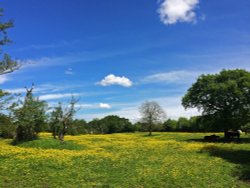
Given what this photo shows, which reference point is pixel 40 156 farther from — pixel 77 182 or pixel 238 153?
pixel 238 153

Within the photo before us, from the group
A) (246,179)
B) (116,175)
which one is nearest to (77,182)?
(116,175)

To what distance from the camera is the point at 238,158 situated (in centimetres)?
3841

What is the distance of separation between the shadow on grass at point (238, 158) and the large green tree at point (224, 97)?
22034 millimetres

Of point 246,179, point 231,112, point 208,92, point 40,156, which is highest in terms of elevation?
point 208,92

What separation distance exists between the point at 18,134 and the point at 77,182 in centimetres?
2890

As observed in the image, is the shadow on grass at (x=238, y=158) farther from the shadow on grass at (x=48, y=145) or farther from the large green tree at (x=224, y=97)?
the large green tree at (x=224, y=97)

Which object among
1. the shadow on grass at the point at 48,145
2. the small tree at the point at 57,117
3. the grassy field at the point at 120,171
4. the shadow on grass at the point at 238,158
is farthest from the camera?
the small tree at the point at 57,117

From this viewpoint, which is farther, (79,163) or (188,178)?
(79,163)

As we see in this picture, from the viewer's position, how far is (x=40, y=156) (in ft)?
105

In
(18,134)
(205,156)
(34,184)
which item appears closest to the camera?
(34,184)

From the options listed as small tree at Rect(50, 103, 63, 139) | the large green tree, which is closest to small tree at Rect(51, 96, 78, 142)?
small tree at Rect(50, 103, 63, 139)

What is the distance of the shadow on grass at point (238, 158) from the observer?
28.9 metres

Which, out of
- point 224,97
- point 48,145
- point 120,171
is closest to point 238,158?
point 120,171

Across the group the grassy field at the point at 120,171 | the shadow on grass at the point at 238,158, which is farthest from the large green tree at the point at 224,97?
the grassy field at the point at 120,171
